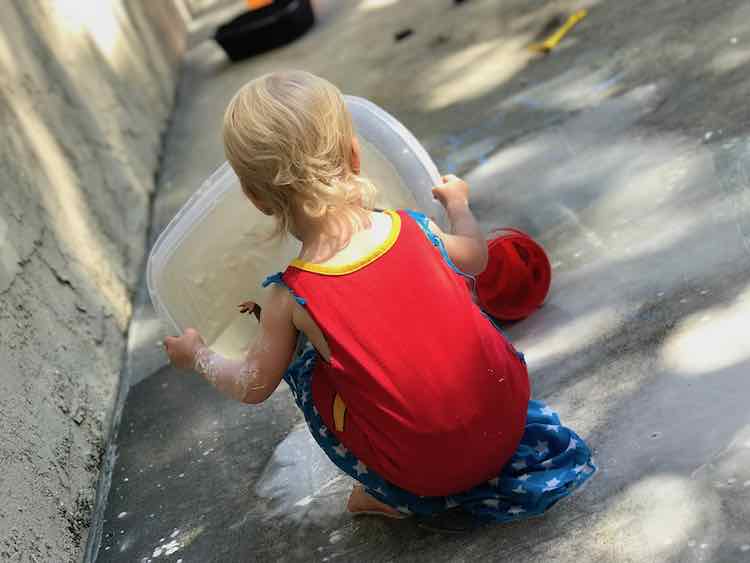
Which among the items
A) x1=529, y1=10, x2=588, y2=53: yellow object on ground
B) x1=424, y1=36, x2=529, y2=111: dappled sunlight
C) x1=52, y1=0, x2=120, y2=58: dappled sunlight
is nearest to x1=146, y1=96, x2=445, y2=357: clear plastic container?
x1=424, y1=36, x2=529, y2=111: dappled sunlight

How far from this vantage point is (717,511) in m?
1.84

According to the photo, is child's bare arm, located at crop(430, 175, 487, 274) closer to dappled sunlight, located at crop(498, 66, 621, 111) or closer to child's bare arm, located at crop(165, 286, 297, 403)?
child's bare arm, located at crop(165, 286, 297, 403)

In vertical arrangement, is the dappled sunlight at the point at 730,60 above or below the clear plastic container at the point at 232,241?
below

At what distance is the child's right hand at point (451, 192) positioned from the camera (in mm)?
2324

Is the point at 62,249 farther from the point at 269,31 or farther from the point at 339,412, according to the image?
the point at 269,31

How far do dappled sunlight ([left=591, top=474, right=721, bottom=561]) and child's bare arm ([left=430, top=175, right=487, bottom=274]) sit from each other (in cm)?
54

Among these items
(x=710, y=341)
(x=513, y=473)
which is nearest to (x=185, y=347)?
(x=513, y=473)

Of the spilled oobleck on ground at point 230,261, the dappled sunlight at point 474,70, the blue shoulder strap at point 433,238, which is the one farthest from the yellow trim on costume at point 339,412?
the dappled sunlight at point 474,70

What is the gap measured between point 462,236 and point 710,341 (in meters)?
0.59

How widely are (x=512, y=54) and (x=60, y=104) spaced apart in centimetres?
193

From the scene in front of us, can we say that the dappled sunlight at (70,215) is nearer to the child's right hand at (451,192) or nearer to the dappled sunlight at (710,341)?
the child's right hand at (451,192)

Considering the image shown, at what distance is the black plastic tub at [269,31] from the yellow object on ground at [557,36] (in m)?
2.50

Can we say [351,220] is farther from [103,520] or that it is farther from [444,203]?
[103,520]

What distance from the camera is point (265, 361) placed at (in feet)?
6.60
